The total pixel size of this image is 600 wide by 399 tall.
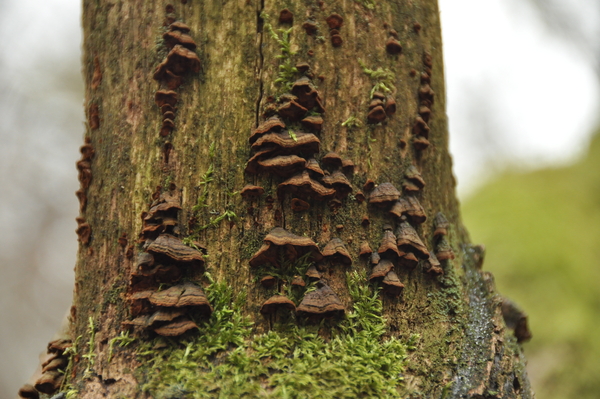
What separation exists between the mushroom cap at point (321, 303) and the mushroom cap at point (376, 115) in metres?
1.00

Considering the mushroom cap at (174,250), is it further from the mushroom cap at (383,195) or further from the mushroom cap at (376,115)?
the mushroom cap at (376,115)

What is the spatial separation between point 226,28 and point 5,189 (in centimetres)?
1645

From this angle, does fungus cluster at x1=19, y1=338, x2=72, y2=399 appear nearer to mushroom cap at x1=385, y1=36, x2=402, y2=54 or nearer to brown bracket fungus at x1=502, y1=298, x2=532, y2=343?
mushroom cap at x1=385, y1=36, x2=402, y2=54

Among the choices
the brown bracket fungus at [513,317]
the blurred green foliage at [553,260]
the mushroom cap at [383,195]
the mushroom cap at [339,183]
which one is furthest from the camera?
the blurred green foliage at [553,260]

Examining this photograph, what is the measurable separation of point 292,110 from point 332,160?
0.33m

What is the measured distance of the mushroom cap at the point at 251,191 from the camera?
2.06 meters

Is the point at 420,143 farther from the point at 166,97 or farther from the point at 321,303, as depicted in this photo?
the point at 166,97

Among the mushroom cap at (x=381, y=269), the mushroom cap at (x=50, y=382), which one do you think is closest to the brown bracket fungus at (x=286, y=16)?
the mushroom cap at (x=381, y=269)

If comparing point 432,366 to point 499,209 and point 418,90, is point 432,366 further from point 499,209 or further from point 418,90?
point 499,209

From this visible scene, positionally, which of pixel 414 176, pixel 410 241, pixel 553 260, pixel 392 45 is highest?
pixel 553 260

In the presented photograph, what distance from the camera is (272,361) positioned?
72.7 inches

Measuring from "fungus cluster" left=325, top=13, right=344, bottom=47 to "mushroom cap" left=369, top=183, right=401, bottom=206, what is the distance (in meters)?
0.86

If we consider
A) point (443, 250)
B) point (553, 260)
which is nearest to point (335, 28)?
point (443, 250)

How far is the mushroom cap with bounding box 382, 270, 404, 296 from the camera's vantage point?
82.6 inches
